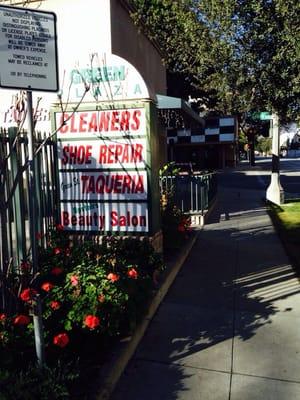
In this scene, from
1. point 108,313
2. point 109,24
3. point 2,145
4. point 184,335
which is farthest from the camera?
point 109,24

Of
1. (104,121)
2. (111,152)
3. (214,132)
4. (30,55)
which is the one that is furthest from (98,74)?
(214,132)

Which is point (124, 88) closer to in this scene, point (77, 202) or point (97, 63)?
point (97, 63)

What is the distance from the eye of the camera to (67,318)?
328 cm

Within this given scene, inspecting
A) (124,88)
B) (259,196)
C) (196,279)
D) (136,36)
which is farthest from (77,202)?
(259,196)

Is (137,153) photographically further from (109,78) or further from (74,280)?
(74,280)

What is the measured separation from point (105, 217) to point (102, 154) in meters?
0.80

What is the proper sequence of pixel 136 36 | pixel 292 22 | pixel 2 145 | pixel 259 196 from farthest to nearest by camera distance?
pixel 259 196 < pixel 136 36 < pixel 292 22 < pixel 2 145

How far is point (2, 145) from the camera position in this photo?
3709mm

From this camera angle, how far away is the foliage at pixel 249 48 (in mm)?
5828

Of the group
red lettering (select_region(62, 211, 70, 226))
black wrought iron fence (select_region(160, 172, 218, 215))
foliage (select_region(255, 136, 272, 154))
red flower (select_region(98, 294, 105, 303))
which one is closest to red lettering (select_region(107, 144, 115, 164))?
red lettering (select_region(62, 211, 70, 226))

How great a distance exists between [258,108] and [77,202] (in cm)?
417

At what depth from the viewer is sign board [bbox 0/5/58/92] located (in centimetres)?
253

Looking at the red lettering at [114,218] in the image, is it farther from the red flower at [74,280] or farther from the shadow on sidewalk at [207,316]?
the red flower at [74,280]

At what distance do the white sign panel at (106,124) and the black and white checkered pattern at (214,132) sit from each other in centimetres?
2863
